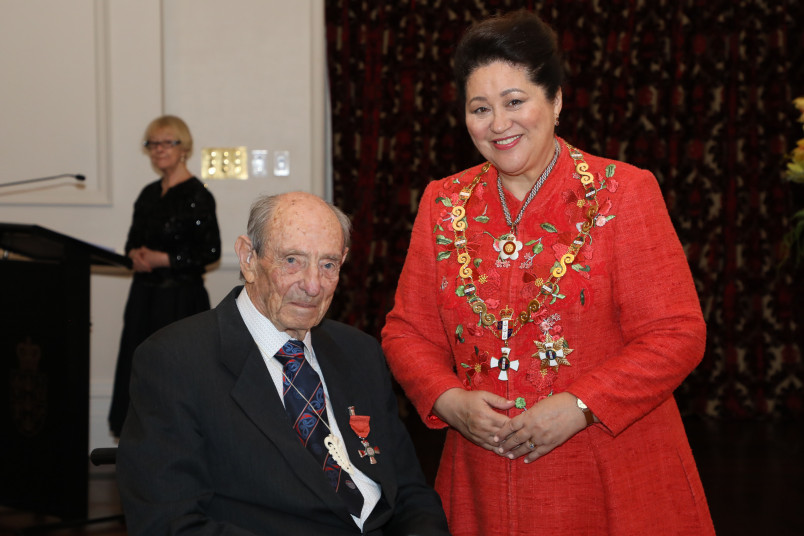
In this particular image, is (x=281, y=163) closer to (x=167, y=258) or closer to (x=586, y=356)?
(x=167, y=258)

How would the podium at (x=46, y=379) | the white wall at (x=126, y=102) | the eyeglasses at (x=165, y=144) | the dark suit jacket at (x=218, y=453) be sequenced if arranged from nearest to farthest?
the dark suit jacket at (x=218, y=453)
the podium at (x=46, y=379)
the eyeglasses at (x=165, y=144)
the white wall at (x=126, y=102)

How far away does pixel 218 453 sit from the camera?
4.98 ft

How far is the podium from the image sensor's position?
339 cm

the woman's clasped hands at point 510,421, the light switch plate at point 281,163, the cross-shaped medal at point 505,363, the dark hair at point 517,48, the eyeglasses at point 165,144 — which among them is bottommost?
the woman's clasped hands at point 510,421

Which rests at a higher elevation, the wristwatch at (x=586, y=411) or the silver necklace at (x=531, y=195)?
the silver necklace at (x=531, y=195)

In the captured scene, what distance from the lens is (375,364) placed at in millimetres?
1863

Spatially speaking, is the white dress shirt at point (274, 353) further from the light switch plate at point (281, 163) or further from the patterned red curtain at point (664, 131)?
the patterned red curtain at point (664, 131)

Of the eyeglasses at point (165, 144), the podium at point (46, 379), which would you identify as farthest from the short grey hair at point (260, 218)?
the eyeglasses at point (165, 144)

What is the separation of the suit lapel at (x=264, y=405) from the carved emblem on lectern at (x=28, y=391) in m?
2.13

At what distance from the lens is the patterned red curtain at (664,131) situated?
17.7 feet

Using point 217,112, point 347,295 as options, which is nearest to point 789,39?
point 347,295

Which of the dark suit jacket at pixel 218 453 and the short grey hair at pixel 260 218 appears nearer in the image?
the dark suit jacket at pixel 218 453

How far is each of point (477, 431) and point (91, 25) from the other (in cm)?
407

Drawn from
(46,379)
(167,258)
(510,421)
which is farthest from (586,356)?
(167,258)
